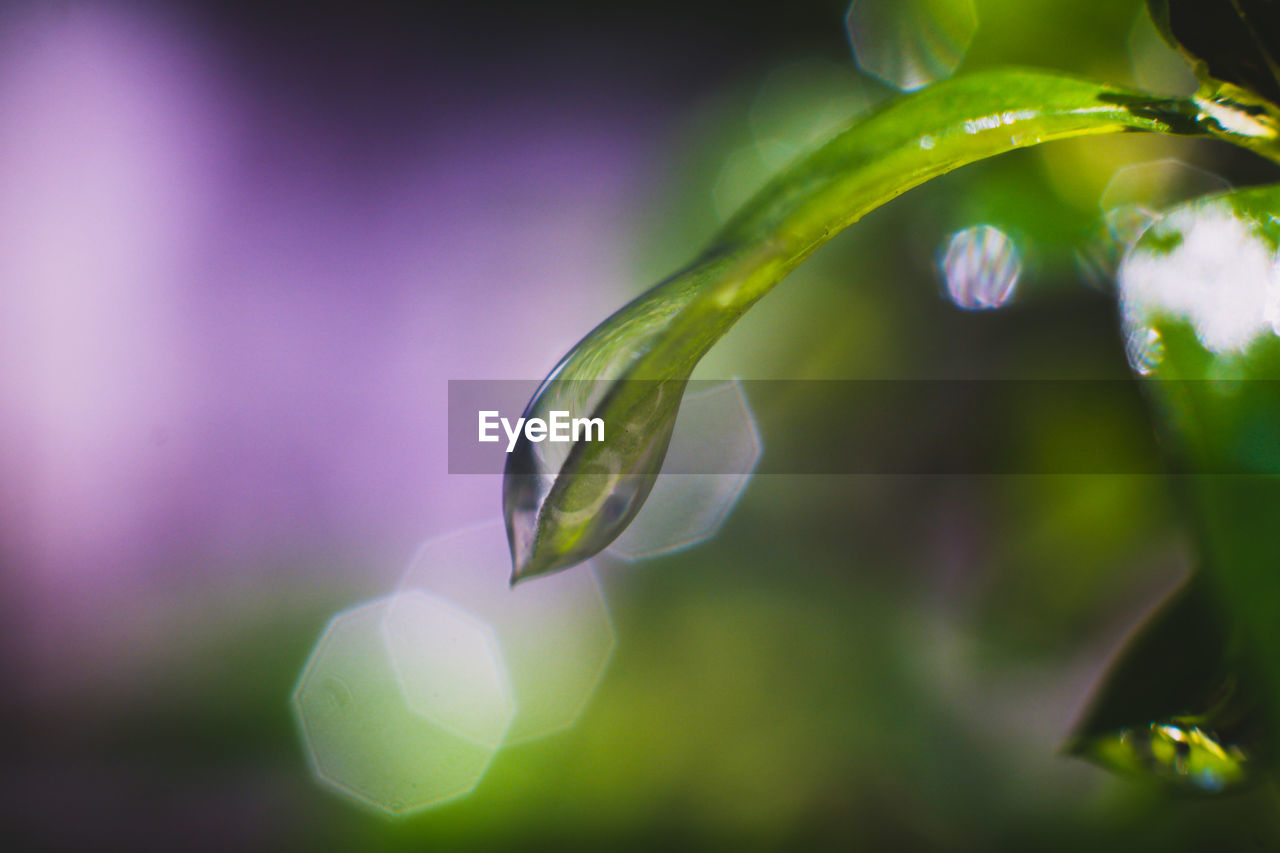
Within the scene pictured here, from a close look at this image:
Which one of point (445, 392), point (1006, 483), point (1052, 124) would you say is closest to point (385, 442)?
point (445, 392)

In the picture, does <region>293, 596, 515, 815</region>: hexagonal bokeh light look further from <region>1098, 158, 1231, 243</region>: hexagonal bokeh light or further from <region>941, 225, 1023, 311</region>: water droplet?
<region>1098, 158, 1231, 243</region>: hexagonal bokeh light

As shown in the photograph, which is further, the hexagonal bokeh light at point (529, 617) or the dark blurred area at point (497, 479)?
the hexagonal bokeh light at point (529, 617)
